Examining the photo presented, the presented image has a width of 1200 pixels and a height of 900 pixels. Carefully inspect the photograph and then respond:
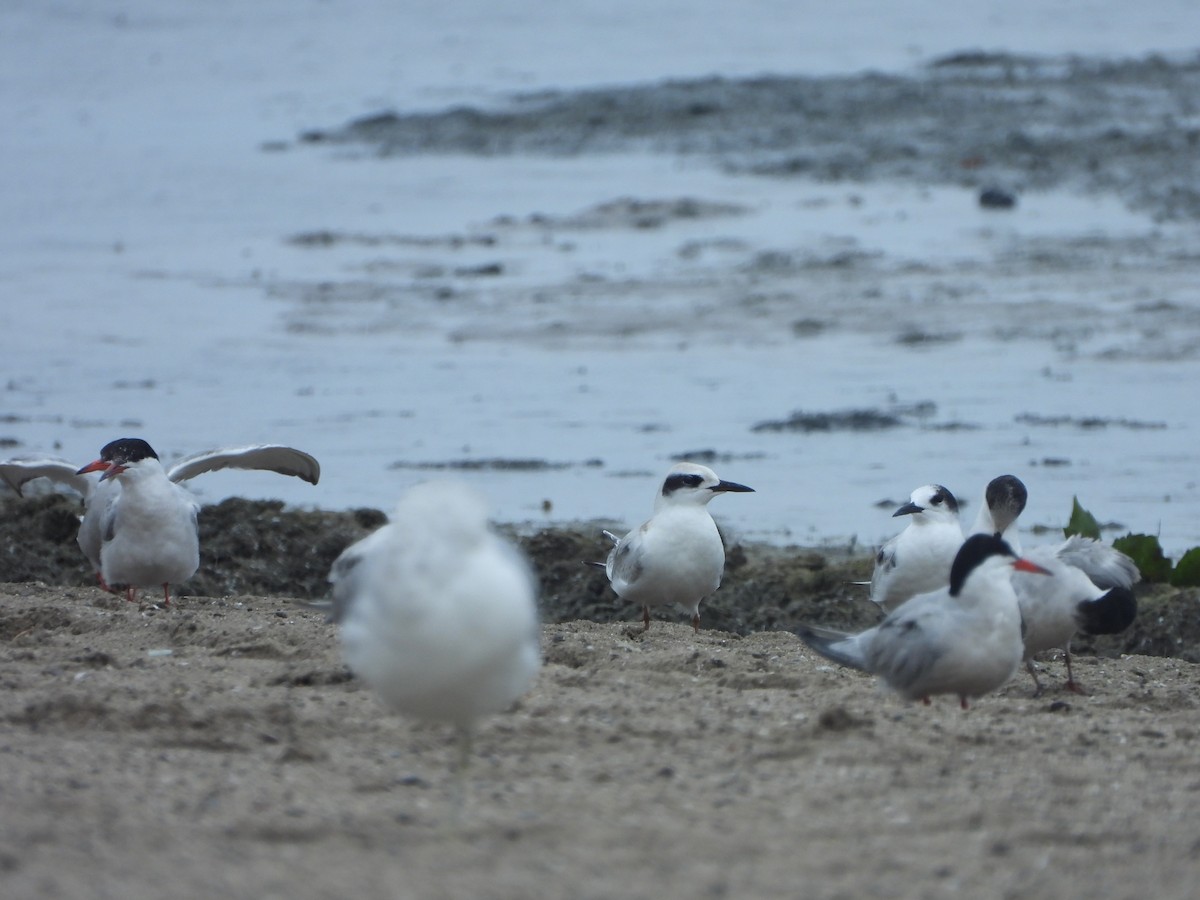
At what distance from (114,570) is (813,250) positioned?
11554mm

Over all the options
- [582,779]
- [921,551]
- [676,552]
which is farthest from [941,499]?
[582,779]

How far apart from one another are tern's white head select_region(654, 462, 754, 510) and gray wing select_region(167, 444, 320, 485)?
5.80 feet

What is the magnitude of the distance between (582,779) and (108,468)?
418 centimetres

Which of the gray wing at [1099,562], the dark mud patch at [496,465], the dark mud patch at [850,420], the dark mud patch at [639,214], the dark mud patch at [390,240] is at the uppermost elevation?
the dark mud patch at [639,214]

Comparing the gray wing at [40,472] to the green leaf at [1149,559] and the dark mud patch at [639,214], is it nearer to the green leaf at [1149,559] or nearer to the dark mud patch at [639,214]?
the green leaf at [1149,559]

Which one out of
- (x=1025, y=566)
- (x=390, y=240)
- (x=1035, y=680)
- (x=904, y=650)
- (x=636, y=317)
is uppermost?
(x=390, y=240)

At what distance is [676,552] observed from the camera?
8758 millimetres

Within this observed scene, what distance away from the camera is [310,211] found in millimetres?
23109

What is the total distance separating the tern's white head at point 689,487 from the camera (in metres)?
9.16

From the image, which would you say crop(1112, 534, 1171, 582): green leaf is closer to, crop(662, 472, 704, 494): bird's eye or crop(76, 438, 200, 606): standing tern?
crop(662, 472, 704, 494): bird's eye

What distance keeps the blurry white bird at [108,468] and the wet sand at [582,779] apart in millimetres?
1220

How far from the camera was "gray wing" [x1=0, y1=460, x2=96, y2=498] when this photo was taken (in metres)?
9.38

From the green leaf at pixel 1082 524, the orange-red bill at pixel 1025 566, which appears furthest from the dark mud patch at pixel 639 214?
the orange-red bill at pixel 1025 566

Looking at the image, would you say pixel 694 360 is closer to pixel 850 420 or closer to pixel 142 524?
pixel 850 420
